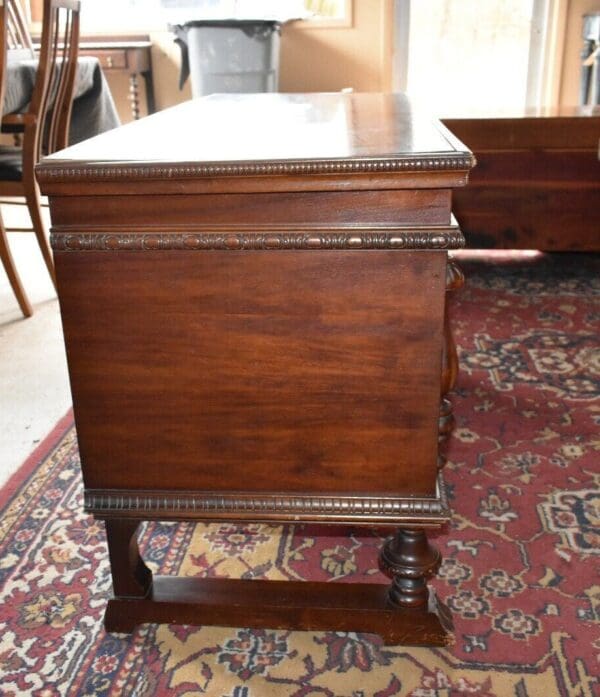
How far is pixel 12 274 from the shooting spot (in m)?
2.71

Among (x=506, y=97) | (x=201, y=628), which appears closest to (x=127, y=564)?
(x=201, y=628)

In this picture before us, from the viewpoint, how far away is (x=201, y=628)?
127 cm

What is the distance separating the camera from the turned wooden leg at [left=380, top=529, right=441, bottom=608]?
118 centimetres

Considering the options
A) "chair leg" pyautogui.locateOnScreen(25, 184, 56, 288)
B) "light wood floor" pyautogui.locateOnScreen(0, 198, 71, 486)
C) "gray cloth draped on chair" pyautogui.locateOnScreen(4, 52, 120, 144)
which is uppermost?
"gray cloth draped on chair" pyautogui.locateOnScreen(4, 52, 120, 144)

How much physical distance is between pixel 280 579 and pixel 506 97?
4547 millimetres

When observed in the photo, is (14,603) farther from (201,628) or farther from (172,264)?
(172,264)

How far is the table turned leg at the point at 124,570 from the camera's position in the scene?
1.22m

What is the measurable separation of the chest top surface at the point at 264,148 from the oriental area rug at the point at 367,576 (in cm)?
73

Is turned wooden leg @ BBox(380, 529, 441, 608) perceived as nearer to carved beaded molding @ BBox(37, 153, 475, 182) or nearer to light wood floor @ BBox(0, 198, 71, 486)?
carved beaded molding @ BBox(37, 153, 475, 182)

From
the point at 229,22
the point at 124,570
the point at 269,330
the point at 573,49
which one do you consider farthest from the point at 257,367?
the point at 573,49

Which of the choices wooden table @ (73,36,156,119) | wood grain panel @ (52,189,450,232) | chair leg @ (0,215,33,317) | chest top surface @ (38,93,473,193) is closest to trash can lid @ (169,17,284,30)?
wooden table @ (73,36,156,119)

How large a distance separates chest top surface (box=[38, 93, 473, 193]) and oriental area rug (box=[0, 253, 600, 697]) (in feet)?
2.39

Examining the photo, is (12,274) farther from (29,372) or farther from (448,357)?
(448,357)

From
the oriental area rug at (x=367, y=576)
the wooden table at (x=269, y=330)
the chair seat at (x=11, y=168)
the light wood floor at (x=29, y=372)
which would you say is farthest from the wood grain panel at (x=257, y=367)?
the chair seat at (x=11, y=168)
